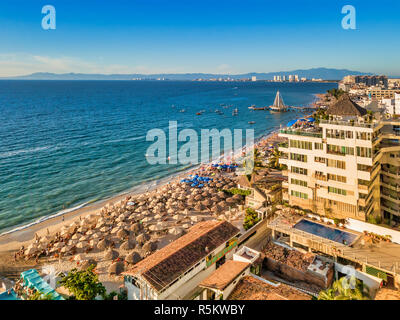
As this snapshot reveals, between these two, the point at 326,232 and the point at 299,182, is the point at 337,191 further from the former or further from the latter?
the point at 326,232

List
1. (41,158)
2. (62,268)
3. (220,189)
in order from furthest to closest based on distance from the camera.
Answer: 1. (41,158)
2. (220,189)
3. (62,268)

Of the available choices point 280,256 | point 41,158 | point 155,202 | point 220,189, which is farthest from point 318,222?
point 41,158

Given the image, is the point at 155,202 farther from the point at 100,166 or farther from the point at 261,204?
the point at 100,166

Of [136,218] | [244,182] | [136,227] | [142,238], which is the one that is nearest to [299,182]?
[244,182]

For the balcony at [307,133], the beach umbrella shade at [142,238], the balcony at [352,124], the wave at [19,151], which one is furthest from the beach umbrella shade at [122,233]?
the wave at [19,151]

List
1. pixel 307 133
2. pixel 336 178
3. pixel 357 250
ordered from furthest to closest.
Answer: pixel 307 133 → pixel 336 178 → pixel 357 250

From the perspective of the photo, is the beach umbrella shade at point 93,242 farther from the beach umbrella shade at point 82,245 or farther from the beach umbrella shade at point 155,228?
the beach umbrella shade at point 155,228
